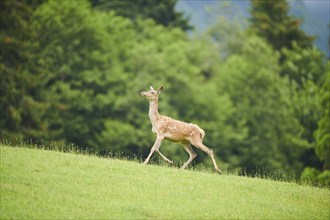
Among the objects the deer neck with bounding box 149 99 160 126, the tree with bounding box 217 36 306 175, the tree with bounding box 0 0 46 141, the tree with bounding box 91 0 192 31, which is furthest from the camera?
the tree with bounding box 91 0 192 31

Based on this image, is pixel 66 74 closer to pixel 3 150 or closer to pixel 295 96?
pixel 295 96

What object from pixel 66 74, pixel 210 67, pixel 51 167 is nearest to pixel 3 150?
pixel 51 167

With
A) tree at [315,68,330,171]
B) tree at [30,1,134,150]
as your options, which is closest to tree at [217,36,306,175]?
tree at [315,68,330,171]

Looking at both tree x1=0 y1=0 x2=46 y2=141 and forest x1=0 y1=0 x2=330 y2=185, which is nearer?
tree x1=0 y1=0 x2=46 y2=141

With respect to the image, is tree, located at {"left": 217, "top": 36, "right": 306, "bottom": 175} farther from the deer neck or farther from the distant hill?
the deer neck

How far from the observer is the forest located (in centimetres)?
5072

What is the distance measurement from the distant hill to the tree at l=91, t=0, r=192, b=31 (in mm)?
2982

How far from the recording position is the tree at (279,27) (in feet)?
232

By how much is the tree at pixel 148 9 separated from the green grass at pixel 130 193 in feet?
159

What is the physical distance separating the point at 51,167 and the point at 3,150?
2.24 m

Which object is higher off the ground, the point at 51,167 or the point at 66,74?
the point at 51,167

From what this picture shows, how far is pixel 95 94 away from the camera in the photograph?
5681 cm

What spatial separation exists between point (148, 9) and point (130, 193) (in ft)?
172

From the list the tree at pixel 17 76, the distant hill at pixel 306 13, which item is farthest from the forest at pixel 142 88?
the distant hill at pixel 306 13
